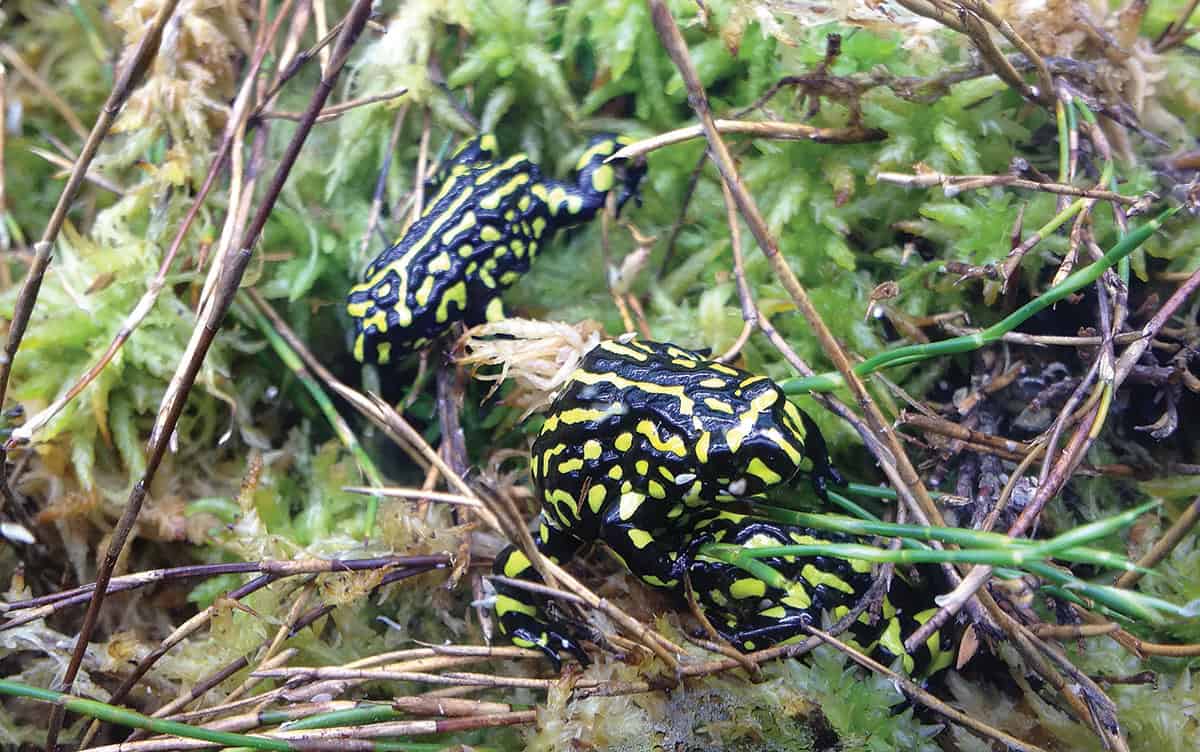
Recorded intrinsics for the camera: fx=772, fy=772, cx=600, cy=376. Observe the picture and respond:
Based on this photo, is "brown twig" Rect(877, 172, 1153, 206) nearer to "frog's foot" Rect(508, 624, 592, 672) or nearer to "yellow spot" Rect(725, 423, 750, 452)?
"yellow spot" Rect(725, 423, 750, 452)

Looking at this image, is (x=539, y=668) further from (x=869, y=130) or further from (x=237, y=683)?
(x=869, y=130)

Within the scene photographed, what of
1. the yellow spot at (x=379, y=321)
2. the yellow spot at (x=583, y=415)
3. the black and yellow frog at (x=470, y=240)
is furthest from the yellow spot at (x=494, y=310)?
the yellow spot at (x=583, y=415)

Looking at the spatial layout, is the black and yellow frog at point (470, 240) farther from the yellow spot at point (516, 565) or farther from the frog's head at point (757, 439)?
the frog's head at point (757, 439)

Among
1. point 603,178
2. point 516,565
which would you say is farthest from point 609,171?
point 516,565

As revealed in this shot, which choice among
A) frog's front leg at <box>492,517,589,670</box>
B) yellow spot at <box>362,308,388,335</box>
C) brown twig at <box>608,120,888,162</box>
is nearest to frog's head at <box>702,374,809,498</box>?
frog's front leg at <box>492,517,589,670</box>

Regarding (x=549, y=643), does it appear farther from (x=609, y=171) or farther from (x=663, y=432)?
(x=609, y=171)
